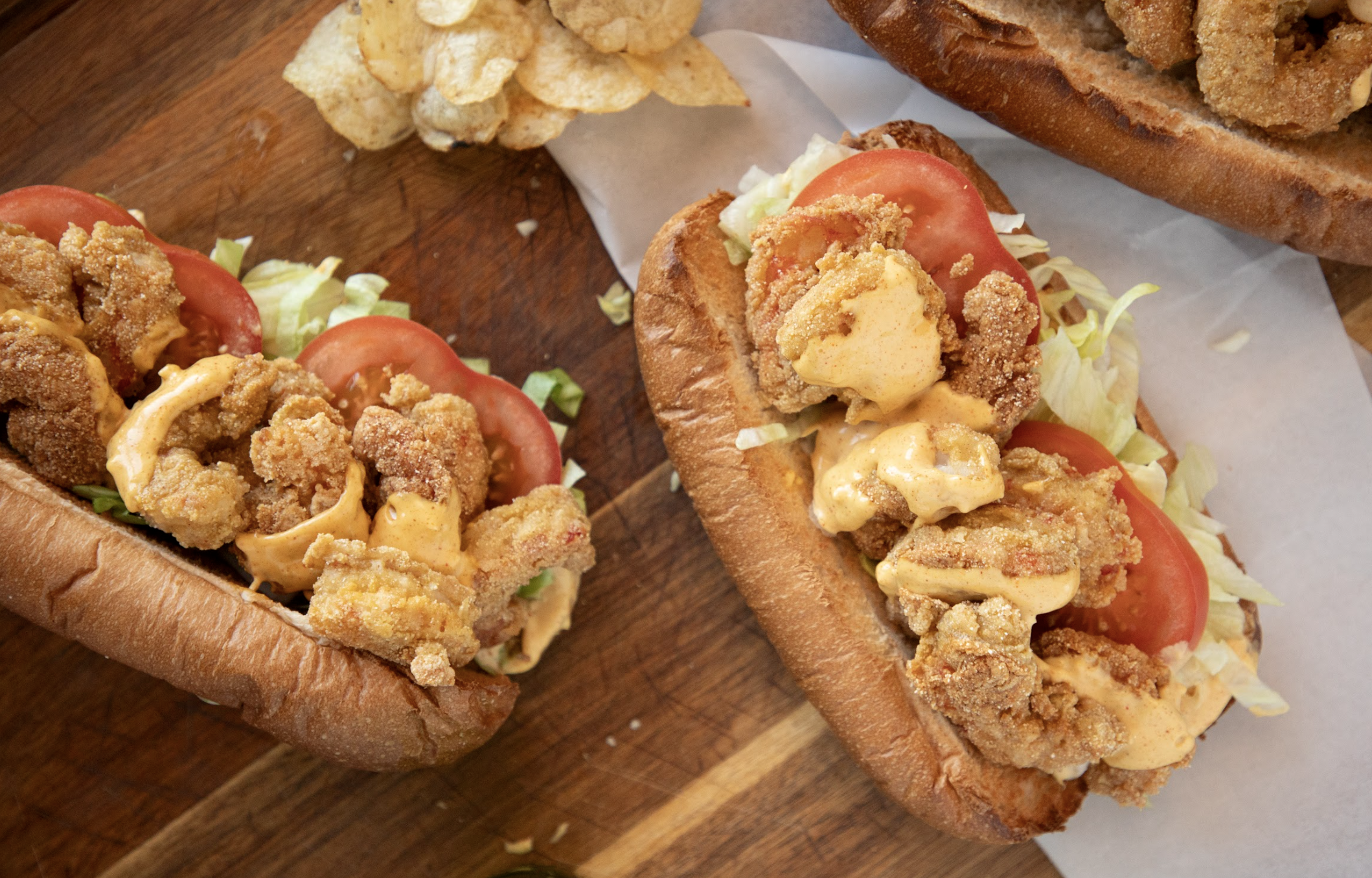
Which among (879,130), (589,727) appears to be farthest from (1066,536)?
(589,727)

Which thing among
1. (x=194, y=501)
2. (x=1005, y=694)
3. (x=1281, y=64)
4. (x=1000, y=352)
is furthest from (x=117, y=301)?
(x=1281, y=64)

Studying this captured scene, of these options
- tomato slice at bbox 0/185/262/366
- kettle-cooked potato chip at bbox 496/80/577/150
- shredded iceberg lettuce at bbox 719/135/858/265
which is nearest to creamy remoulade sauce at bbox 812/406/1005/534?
shredded iceberg lettuce at bbox 719/135/858/265

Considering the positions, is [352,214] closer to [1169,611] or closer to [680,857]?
[680,857]

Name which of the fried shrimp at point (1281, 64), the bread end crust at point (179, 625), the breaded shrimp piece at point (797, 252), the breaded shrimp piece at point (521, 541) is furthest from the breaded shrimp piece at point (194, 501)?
the fried shrimp at point (1281, 64)

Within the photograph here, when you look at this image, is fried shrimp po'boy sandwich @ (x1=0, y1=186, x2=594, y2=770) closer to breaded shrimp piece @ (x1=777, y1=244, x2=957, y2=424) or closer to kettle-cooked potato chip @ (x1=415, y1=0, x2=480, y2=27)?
breaded shrimp piece @ (x1=777, y1=244, x2=957, y2=424)

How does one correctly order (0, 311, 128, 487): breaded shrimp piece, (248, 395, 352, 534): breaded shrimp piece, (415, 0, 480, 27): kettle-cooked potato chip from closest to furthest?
(0, 311, 128, 487): breaded shrimp piece → (248, 395, 352, 534): breaded shrimp piece → (415, 0, 480, 27): kettle-cooked potato chip

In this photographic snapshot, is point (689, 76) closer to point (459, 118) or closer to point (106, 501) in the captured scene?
point (459, 118)

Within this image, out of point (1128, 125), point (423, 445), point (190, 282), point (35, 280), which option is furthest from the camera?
point (1128, 125)
